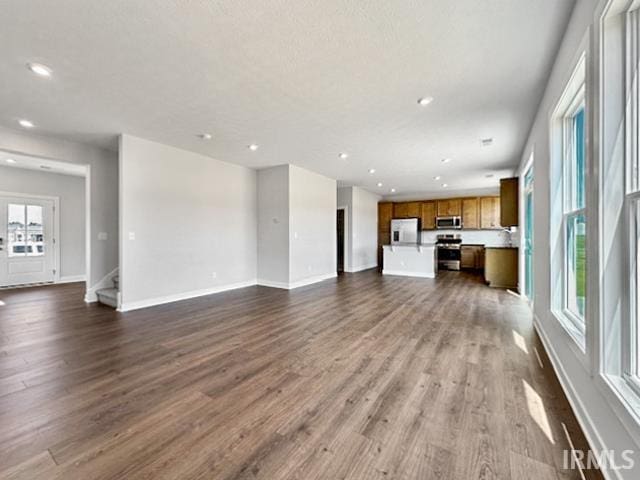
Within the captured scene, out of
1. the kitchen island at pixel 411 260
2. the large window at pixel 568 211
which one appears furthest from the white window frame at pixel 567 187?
the kitchen island at pixel 411 260

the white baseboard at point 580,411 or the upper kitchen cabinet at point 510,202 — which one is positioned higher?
the upper kitchen cabinet at point 510,202

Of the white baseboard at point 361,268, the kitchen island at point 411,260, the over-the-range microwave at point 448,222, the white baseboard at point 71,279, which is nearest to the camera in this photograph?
the white baseboard at point 71,279

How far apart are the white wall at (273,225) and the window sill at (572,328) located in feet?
14.5

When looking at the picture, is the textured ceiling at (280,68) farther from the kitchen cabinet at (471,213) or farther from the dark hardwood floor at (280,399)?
the kitchen cabinet at (471,213)

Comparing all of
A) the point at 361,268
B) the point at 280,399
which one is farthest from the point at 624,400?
the point at 361,268

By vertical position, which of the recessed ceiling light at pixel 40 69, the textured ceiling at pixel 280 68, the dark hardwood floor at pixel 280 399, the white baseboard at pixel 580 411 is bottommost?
the dark hardwood floor at pixel 280 399

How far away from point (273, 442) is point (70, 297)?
5640 mm

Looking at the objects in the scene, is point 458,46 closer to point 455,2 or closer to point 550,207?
point 455,2

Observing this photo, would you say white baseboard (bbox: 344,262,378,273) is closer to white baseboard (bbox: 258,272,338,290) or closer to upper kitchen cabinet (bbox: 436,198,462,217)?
white baseboard (bbox: 258,272,338,290)

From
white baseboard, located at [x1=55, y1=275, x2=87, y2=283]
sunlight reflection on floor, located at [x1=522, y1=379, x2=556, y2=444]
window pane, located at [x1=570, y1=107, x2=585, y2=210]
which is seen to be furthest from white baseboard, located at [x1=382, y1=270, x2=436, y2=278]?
white baseboard, located at [x1=55, y1=275, x2=87, y2=283]

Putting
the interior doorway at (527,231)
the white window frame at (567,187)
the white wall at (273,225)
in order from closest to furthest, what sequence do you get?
the white window frame at (567,187) → the interior doorway at (527,231) → the white wall at (273,225)

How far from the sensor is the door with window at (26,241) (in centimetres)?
587

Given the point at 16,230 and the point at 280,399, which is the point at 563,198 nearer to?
the point at 280,399

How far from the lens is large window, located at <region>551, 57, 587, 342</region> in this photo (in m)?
2.23
